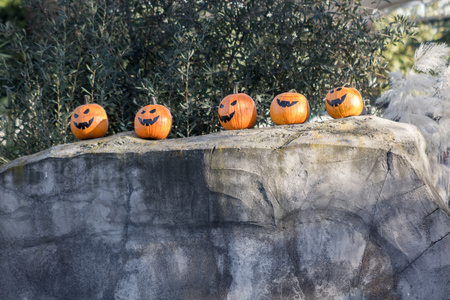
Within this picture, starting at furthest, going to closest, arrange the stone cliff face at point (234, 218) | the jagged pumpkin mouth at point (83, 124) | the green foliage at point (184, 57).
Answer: the green foliage at point (184, 57) < the jagged pumpkin mouth at point (83, 124) < the stone cliff face at point (234, 218)

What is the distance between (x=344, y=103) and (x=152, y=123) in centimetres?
145

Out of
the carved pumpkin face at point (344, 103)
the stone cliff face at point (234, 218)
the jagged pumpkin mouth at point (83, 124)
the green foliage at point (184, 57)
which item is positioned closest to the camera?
the stone cliff face at point (234, 218)

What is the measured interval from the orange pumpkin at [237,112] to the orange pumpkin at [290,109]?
19 cm

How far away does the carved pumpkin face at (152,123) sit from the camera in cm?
355

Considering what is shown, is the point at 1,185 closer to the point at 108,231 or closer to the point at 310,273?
the point at 108,231

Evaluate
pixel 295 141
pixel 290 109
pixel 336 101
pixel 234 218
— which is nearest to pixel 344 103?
pixel 336 101

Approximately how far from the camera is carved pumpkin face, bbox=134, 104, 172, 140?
3.55m

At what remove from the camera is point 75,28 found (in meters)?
4.74

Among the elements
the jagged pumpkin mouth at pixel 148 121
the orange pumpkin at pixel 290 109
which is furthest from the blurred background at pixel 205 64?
the orange pumpkin at pixel 290 109

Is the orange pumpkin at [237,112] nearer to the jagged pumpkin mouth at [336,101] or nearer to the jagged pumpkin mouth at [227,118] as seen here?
the jagged pumpkin mouth at [227,118]

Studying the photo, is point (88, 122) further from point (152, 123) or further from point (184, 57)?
point (184, 57)

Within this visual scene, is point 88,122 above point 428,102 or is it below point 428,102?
above

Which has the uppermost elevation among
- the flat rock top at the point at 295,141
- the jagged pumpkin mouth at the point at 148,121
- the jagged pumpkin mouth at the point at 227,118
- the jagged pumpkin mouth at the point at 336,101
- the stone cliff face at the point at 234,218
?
the jagged pumpkin mouth at the point at 336,101

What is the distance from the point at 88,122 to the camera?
3.67 meters
